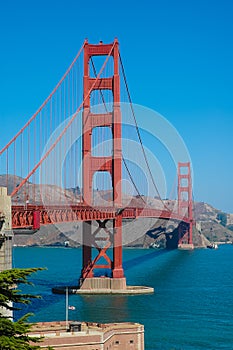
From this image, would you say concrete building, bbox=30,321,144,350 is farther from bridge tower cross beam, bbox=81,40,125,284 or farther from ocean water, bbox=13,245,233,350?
bridge tower cross beam, bbox=81,40,125,284

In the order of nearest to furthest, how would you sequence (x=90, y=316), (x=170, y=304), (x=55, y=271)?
(x=90, y=316)
(x=170, y=304)
(x=55, y=271)

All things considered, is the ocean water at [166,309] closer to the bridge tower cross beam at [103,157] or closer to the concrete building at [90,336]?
the concrete building at [90,336]

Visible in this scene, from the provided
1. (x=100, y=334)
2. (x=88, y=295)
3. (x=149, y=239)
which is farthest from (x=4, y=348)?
(x=149, y=239)

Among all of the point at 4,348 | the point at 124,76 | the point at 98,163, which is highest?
the point at 124,76

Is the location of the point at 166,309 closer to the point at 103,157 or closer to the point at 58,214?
the point at 58,214

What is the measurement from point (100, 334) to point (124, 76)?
1214 inches

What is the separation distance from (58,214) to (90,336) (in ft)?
36.3

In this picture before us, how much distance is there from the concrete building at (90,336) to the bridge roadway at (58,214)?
12.8 ft

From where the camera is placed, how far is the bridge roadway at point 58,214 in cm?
2764

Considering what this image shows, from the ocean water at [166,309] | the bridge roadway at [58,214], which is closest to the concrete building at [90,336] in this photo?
the ocean water at [166,309]

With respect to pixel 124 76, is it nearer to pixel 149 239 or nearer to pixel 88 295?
pixel 88 295

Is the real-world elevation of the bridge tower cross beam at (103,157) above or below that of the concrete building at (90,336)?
above

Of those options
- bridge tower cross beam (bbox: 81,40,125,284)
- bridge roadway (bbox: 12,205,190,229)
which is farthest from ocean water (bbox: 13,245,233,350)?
bridge roadway (bbox: 12,205,190,229)

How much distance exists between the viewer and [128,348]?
26141 millimetres
